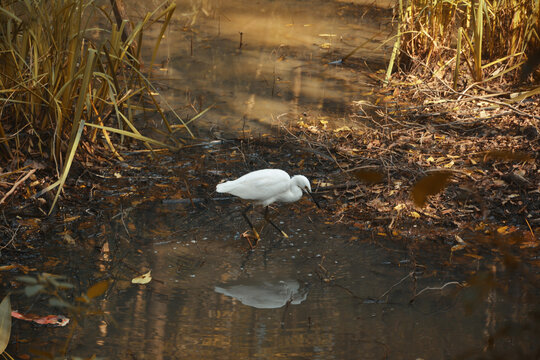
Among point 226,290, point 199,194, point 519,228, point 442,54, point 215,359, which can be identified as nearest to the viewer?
point 215,359

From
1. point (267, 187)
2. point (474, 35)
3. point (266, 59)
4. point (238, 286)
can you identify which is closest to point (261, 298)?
point (238, 286)

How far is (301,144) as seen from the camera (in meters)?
4.83

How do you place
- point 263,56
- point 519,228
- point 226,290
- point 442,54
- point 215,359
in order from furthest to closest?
point 263,56 < point 442,54 < point 519,228 < point 226,290 < point 215,359

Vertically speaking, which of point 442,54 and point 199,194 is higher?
point 442,54

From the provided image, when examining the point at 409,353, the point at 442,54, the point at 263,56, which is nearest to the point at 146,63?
the point at 263,56

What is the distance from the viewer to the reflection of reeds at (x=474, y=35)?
16.9 feet

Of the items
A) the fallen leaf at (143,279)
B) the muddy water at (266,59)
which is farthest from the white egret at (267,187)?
the muddy water at (266,59)

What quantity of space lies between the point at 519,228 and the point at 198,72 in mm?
3655

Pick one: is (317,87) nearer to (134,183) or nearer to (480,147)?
(480,147)

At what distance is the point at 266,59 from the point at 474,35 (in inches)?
89.6

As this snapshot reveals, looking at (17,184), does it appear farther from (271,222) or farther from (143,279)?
(271,222)

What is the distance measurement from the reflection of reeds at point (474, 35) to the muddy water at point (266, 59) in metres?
0.42

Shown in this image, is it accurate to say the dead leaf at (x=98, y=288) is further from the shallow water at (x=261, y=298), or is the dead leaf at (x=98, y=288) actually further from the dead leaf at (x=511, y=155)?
the shallow water at (x=261, y=298)

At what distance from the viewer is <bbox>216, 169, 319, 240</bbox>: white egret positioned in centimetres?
372
